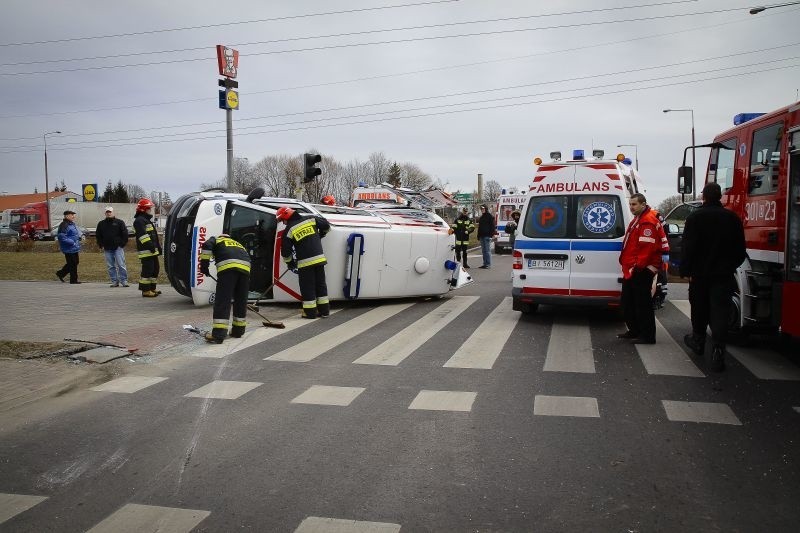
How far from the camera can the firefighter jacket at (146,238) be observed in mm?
12898

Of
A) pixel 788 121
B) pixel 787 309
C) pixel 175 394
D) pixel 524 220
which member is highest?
pixel 788 121

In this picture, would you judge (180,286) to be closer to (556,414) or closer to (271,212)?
(271,212)

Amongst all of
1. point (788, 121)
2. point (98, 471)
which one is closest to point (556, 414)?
point (98, 471)

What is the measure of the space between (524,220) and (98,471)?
7202 mm

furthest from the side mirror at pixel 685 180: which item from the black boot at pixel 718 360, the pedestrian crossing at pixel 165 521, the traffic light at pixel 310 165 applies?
the traffic light at pixel 310 165

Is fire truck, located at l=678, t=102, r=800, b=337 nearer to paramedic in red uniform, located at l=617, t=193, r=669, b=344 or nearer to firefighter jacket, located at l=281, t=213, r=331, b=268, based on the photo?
paramedic in red uniform, located at l=617, t=193, r=669, b=344

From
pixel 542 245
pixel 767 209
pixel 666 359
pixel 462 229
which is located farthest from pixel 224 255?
pixel 462 229

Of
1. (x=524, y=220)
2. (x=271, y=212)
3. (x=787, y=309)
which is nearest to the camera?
(x=787, y=309)

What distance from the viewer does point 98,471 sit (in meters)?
4.18

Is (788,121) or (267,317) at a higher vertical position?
(788,121)

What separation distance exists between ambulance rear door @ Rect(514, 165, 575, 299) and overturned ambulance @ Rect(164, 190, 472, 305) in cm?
249

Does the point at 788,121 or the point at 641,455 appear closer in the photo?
the point at 641,455

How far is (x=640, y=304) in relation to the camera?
787cm

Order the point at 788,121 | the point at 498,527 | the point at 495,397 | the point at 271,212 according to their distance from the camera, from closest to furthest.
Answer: the point at 498,527 < the point at 495,397 < the point at 788,121 < the point at 271,212
